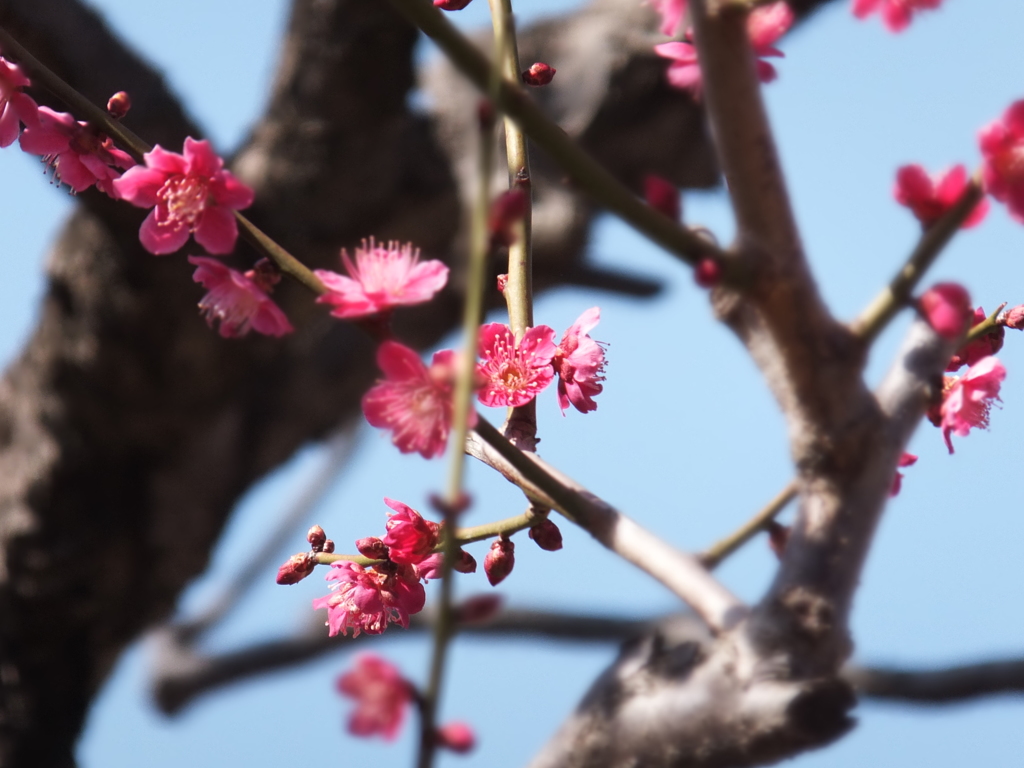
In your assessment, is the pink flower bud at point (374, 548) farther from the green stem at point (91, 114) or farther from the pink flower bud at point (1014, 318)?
the pink flower bud at point (1014, 318)

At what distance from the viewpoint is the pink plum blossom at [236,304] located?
74 cm

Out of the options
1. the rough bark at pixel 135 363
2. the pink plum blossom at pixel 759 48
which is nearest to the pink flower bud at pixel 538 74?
the pink plum blossom at pixel 759 48

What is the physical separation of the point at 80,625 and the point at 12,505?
1.04 feet

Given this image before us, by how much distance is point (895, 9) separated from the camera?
81 centimetres

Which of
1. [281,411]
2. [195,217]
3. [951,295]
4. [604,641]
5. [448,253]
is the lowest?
[951,295]

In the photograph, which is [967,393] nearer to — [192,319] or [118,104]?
[118,104]

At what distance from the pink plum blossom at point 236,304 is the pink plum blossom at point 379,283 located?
0.10 m

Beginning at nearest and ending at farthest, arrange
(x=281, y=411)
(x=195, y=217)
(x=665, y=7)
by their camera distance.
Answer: (x=195, y=217) < (x=665, y=7) < (x=281, y=411)

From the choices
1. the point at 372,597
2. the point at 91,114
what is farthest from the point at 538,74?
the point at 372,597

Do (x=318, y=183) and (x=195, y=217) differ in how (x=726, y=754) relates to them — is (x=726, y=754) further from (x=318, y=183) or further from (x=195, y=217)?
(x=318, y=183)

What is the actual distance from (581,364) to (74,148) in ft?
1.54

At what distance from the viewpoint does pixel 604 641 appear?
3.19m

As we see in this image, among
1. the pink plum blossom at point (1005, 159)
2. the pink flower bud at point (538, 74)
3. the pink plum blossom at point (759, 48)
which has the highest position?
the pink flower bud at point (538, 74)

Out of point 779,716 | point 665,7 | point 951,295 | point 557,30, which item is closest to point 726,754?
point 779,716
